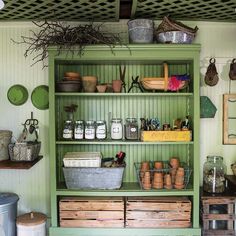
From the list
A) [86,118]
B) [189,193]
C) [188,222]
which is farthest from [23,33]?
[188,222]

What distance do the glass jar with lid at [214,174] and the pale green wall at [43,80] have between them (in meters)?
0.08

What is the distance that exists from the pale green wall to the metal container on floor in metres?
0.25

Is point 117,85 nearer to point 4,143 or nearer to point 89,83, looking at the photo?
point 89,83

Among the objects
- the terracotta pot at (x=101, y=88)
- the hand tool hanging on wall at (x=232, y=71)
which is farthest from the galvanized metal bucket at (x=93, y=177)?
the hand tool hanging on wall at (x=232, y=71)

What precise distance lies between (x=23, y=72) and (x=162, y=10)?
1238 millimetres

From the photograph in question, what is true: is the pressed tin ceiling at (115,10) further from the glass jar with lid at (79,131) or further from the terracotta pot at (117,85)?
the glass jar with lid at (79,131)

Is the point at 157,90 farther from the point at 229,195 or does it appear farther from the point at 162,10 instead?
the point at 229,195

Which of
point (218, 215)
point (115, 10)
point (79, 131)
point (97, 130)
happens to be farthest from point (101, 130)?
point (218, 215)

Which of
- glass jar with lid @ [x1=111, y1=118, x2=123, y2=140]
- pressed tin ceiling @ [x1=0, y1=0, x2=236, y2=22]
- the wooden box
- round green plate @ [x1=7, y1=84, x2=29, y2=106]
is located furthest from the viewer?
round green plate @ [x1=7, y1=84, x2=29, y2=106]

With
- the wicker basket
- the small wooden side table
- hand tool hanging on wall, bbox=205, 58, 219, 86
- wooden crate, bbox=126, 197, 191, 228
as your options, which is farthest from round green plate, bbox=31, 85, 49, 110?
the small wooden side table

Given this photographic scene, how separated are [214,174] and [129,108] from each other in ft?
2.82

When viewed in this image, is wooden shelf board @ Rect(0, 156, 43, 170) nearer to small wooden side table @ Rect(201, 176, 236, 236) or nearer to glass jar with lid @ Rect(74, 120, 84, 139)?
glass jar with lid @ Rect(74, 120, 84, 139)

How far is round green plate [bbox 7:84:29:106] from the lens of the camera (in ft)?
7.92

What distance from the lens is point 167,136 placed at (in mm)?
2166
